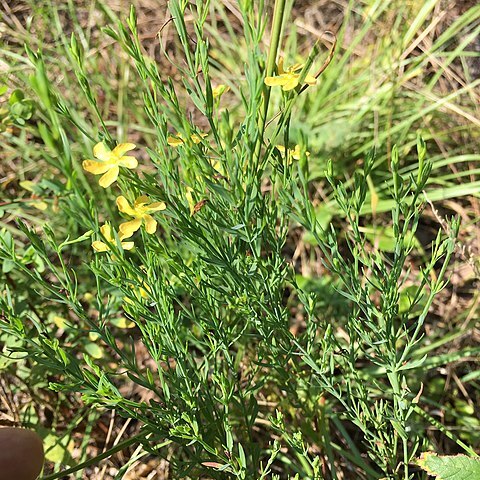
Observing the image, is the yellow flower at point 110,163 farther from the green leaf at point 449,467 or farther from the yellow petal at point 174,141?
the green leaf at point 449,467

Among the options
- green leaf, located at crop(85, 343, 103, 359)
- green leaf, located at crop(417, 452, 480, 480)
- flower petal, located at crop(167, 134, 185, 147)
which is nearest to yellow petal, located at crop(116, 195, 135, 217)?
flower petal, located at crop(167, 134, 185, 147)

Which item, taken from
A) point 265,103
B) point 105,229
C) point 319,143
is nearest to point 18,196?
point 319,143

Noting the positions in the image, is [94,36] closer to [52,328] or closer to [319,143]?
[319,143]

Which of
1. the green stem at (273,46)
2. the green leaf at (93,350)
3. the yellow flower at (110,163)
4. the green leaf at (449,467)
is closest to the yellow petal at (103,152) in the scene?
the yellow flower at (110,163)

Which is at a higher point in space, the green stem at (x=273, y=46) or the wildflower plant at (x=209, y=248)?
the green stem at (x=273, y=46)

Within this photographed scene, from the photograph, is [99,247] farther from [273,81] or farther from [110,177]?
[273,81]

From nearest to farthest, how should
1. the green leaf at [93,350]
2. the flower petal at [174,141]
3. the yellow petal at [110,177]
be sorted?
the yellow petal at [110,177]
the flower petal at [174,141]
the green leaf at [93,350]

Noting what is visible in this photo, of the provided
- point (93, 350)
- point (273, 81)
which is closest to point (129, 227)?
point (273, 81)
